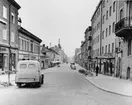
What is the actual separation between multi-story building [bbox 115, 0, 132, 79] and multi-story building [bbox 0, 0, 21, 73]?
15.0m

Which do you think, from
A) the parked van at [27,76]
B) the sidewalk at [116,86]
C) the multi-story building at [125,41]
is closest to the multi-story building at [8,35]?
the parked van at [27,76]

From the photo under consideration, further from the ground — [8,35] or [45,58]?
[8,35]

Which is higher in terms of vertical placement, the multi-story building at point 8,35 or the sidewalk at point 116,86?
the multi-story building at point 8,35

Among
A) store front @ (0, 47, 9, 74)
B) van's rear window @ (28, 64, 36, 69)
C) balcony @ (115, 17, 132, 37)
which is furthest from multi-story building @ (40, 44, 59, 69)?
van's rear window @ (28, 64, 36, 69)

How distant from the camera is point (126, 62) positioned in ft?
66.5

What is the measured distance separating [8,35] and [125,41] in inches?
647

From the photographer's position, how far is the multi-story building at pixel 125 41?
59.9 feet

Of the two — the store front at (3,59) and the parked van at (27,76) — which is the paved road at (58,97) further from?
the store front at (3,59)

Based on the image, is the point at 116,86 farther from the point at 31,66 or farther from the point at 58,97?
the point at 31,66

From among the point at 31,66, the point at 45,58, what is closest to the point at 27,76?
the point at 31,66

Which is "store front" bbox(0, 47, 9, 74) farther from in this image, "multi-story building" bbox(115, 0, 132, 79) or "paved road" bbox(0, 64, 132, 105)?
"multi-story building" bbox(115, 0, 132, 79)

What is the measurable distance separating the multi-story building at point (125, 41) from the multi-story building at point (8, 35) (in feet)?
49.1

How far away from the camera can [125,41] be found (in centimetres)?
2061

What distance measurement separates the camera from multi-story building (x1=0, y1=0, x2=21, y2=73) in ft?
76.7
